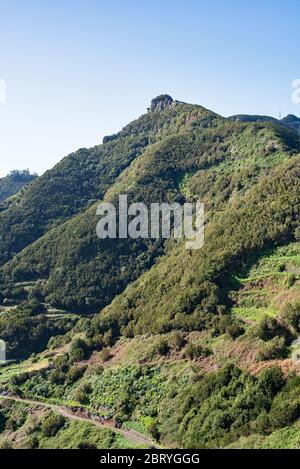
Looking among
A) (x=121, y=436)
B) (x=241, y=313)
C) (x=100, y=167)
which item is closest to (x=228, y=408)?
(x=121, y=436)

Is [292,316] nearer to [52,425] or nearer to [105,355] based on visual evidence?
[105,355]

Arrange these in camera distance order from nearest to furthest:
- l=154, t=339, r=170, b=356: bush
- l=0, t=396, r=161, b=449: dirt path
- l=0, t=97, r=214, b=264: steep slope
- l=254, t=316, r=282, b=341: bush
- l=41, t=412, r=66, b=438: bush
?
l=0, t=396, r=161, b=449: dirt path → l=254, t=316, r=282, b=341: bush → l=41, t=412, r=66, b=438: bush → l=154, t=339, r=170, b=356: bush → l=0, t=97, r=214, b=264: steep slope

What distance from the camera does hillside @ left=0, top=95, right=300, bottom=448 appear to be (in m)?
31.4

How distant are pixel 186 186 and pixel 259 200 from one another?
38992 mm

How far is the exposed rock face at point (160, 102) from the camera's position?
497 feet

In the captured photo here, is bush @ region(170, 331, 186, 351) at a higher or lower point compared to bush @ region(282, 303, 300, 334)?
lower

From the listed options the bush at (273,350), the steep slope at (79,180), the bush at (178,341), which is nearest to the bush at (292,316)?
the bush at (273,350)

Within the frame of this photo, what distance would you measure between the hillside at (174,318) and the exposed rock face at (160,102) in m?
52.4

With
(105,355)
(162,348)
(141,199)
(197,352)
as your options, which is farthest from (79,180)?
(197,352)

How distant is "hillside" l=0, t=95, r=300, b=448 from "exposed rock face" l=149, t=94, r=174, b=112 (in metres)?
52.4

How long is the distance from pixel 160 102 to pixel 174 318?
12041 cm

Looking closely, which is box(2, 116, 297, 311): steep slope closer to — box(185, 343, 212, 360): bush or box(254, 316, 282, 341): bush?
box(185, 343, 212, 360): bush

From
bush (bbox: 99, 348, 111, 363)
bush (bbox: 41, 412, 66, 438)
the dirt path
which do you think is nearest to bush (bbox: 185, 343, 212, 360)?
the dirt path

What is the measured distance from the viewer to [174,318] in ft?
149
